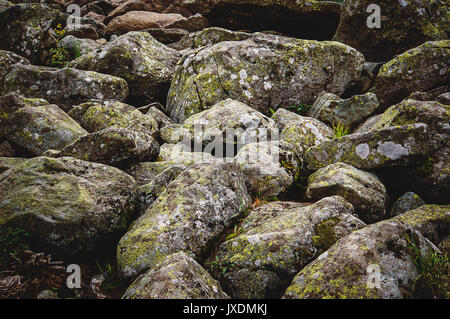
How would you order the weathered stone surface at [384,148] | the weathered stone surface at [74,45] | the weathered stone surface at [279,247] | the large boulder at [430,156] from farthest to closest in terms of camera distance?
the weathered stone surface at [74,45] → the weathered stone surface at [384,148] → the large boulder at [430,156] → the weathered stone surface at [279,247]

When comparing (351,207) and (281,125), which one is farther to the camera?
(281,125)

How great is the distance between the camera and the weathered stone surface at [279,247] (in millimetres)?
4582

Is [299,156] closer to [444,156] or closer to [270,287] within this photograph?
[444,156]

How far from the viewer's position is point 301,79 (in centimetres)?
1023

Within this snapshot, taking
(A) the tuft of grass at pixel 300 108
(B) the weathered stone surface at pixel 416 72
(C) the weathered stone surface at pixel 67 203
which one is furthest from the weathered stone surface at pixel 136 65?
(B) the weathered stone surface at pixel 416 72

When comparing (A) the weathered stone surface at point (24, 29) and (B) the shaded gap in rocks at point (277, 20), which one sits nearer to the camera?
(A) the weathered stone surface at point (24, 29)

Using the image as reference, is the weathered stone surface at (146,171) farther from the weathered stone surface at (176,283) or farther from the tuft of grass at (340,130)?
the tuft of grass at (340,130)

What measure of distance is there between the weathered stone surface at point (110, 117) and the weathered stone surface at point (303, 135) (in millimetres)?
4126

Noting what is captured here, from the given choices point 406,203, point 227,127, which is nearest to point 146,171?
point 227,127

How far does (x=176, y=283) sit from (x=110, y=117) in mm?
6603

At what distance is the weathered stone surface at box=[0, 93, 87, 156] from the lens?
7938 millimetres
